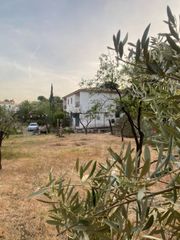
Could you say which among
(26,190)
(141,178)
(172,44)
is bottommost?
(26,190)

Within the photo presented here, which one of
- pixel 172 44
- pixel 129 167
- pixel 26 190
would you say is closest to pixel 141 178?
pixel 129 167

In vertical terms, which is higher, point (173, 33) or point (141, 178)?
point (173, 33)

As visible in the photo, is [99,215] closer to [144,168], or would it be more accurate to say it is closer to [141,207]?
[141,207]

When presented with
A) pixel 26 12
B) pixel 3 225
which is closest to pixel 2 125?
pixel 3 225

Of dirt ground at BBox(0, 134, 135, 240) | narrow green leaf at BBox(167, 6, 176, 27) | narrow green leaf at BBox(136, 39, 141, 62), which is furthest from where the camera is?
dirt ground at BBox(0, 134, 135, 240)

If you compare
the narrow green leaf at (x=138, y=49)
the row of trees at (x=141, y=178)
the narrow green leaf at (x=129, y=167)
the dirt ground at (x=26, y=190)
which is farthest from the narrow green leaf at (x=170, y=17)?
the dirt ground at (x=26, y=190)

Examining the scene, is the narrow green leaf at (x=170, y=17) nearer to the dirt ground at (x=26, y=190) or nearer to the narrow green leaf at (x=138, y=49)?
the narrow green leaf at (x=138, y=49)

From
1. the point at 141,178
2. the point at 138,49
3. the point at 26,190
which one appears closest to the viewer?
the point at 141,178

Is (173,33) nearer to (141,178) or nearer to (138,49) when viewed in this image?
(138,49)

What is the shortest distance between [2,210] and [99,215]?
18.4 feet

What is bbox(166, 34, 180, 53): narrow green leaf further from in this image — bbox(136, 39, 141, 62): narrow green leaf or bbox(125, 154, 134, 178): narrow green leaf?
bbox(125, 154, 134, 178): narrow green leaf

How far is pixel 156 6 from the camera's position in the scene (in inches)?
Answer: 55.2

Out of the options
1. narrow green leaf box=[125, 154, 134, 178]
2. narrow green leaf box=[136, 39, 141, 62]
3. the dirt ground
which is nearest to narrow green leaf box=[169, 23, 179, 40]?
narrow green leaf box=[136, 39, 141, 62]

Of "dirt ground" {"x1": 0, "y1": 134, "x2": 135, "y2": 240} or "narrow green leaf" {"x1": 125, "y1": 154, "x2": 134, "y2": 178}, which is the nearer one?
"narrow green leaf" {"x1": 125, "y1": 154, "x2": 134, "y2": 178}
